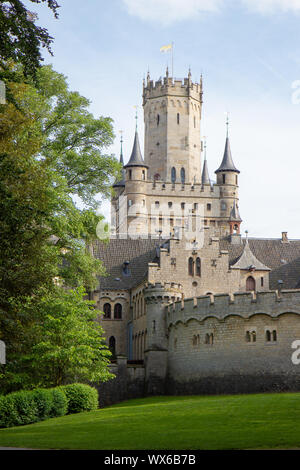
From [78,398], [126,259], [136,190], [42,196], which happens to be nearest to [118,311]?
[126,259]

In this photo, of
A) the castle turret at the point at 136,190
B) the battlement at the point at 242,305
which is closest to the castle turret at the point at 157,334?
the battlement at the point at 242,305

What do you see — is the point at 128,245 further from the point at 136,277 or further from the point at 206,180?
the point at 206,180

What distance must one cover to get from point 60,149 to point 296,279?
3209 cm

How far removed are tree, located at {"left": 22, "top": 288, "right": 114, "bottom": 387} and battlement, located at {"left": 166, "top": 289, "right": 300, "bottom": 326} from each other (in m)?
A: 8.38

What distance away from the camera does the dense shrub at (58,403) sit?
42.8 m

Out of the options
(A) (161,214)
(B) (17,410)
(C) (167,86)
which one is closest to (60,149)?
(B) (17,410)

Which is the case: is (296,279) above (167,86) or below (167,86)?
below

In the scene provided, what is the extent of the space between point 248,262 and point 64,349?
29457 millimetres

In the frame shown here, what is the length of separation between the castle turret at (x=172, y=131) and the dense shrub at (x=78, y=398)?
82446 mm

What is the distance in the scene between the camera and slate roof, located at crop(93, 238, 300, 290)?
7506cm

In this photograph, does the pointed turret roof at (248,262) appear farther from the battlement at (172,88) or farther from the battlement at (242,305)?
the battlement at (172,88)

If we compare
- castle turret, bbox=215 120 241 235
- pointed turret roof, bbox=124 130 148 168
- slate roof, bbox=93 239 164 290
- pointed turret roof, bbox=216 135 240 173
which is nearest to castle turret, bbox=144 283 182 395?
slate roof, bbox=93 239 164 290

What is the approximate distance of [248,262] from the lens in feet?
244

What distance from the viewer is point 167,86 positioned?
424 feet
